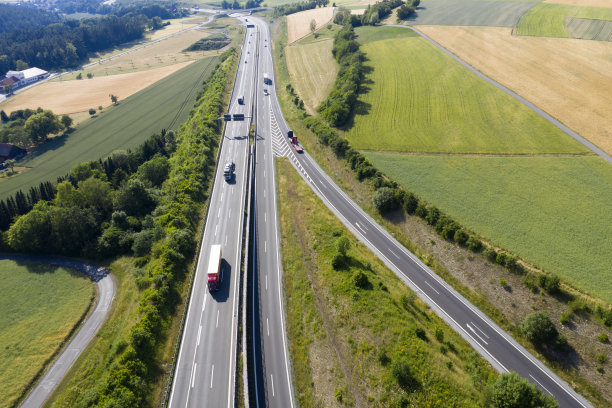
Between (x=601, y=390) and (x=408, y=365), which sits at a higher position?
(x=408, y=365)

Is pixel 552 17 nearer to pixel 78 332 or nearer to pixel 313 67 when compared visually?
pixel 313 67

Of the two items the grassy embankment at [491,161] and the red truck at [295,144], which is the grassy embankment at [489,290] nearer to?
the grassy embankment at [491,161]

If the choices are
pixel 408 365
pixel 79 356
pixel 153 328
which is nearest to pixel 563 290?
pixel 408 365

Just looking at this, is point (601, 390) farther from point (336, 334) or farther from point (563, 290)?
point (336, 334)

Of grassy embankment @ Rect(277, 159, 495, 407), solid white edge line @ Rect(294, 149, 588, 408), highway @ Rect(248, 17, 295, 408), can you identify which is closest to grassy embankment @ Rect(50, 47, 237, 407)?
highway @ Rect(248, 17, 295, 408)

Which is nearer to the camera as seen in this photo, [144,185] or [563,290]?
[563,290]

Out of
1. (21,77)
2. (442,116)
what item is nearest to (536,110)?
(442,116)

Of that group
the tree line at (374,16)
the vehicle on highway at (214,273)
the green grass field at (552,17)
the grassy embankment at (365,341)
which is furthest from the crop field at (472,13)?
the vehicle on highway at (214,273)
